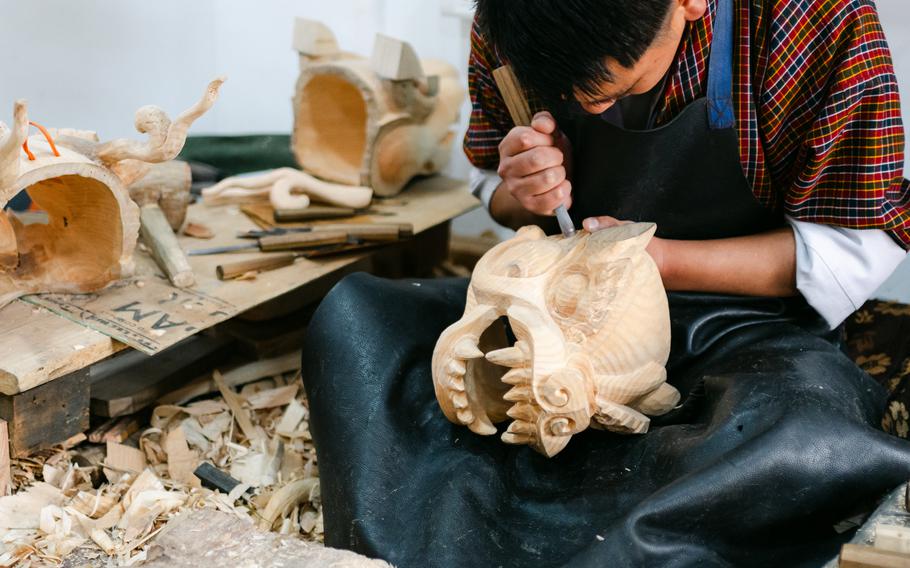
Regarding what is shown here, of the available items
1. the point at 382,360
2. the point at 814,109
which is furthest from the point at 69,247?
the point at 814,109

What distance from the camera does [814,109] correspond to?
207cm

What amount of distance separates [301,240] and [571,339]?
54.0 inches

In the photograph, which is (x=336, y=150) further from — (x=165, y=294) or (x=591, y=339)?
(x=591, y=339)

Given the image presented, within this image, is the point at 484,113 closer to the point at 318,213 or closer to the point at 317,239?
the point at 317,239

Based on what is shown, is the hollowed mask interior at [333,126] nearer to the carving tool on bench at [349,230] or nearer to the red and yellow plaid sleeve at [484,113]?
the carving tool on bench at [349,230]

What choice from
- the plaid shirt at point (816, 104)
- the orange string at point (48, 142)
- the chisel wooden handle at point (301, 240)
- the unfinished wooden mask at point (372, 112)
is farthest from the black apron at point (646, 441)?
the unfinished wooden mask at point (372, 112)

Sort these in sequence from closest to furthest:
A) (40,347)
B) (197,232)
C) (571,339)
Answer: (571,339), (40,347), (197,232)

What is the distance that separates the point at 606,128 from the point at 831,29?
1.76 feet

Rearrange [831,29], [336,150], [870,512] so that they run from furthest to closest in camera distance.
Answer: [336,150] < [831,29] < [870,512]

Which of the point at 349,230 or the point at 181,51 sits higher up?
the point at 181,51

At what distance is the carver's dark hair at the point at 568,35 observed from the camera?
64.6 inches

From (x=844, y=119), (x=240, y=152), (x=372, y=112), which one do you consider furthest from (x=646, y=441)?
(x=240, y=152)

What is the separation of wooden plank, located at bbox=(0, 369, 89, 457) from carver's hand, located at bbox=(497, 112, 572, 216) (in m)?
1.18

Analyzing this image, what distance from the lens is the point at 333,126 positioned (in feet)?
12.6
